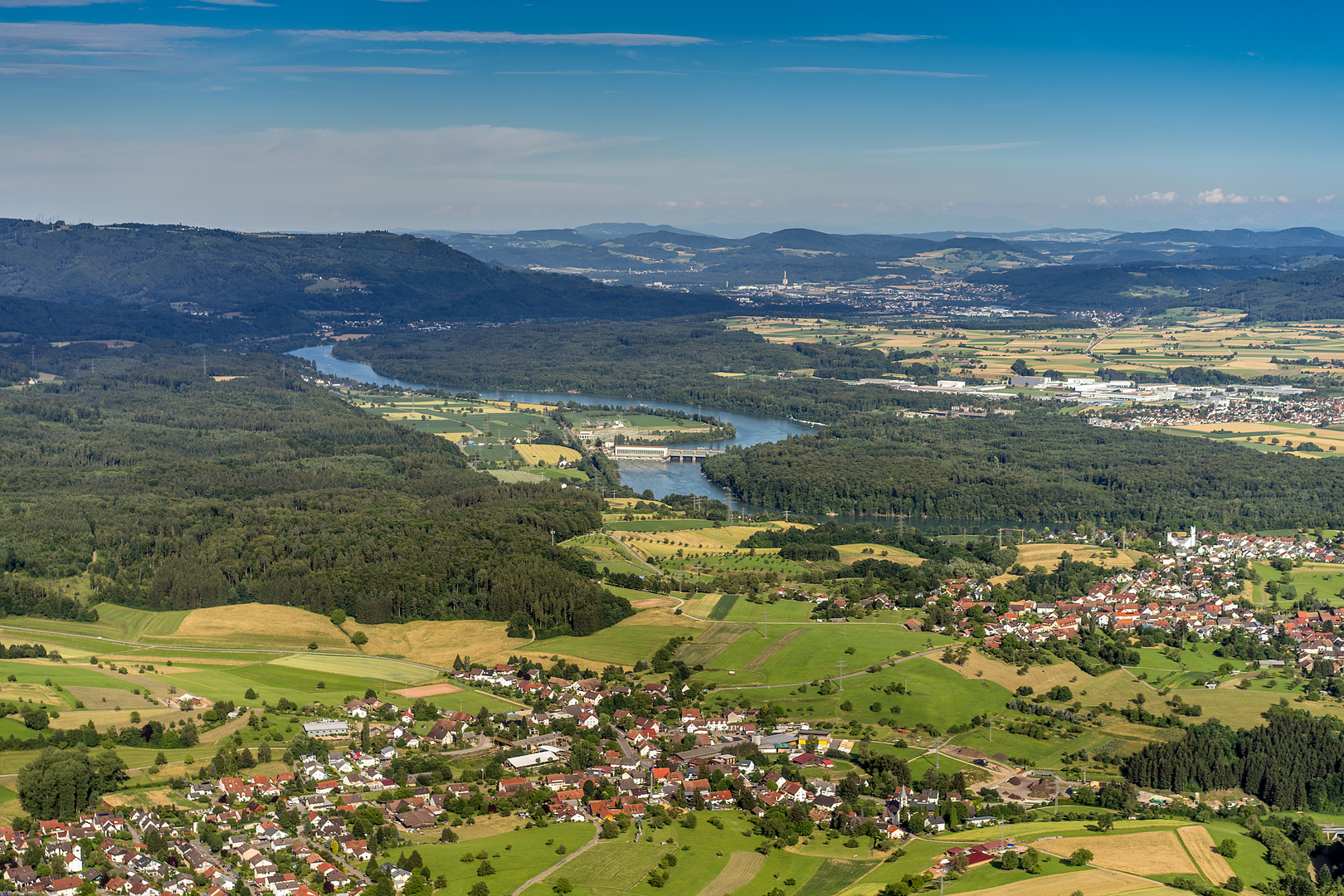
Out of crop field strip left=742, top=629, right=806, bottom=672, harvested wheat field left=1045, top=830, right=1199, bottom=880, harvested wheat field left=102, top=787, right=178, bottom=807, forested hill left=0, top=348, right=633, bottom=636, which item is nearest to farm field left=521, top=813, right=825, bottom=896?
harvested wheat field left=1045, top=830, right=1199, bottom=880

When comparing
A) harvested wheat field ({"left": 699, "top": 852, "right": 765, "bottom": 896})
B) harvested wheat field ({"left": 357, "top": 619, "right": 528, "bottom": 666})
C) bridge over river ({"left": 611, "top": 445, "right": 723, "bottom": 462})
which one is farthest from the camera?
bridge over river ({"left": 611, "top": 445, "right": 723, "bottom": 462})

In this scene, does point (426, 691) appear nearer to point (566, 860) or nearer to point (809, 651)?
point (809, 651)

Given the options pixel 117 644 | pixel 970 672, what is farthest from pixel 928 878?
pixel 117 644

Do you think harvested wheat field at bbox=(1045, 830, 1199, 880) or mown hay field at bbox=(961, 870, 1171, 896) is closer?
mown hay field at bbox=(961, 870, 1171, 896)

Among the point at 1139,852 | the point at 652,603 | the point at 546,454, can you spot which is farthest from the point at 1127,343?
the point at 1139,852

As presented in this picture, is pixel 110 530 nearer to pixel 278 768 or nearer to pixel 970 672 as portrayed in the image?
pixel 278 768

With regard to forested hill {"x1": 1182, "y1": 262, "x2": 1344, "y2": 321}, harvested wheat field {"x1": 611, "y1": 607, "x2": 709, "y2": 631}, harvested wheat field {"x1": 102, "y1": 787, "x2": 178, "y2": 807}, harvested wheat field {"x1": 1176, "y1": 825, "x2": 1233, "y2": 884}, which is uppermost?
forested hill {"x1": 1182, "y1": 262, "x2": 1344, "y2": 321}

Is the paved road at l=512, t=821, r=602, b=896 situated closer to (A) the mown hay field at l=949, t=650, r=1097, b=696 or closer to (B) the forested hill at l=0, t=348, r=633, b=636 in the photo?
(A) the mown hay field at l=949, t=650, r=1097, b=696
